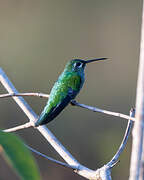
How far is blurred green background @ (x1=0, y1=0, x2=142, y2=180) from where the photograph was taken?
5.42 meters

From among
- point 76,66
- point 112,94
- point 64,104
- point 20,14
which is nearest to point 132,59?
point 112,94

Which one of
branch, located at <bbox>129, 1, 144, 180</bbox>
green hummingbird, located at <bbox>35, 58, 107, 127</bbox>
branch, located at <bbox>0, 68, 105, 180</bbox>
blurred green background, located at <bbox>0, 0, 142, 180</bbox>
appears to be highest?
branch, located at <bbox>129, 1, 144, 180</bbox>

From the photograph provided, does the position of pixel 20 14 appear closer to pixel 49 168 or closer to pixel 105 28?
pixel 105 28

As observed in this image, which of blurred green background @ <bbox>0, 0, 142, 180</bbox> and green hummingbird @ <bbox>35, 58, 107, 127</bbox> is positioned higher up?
green hummingbird @ <bbox>35, 58, 107, 127</bbox>

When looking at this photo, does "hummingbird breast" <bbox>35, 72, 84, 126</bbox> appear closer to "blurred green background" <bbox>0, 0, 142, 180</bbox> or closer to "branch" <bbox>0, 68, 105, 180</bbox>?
"branch" <bbox>0, 68, 105, 180</bbox>

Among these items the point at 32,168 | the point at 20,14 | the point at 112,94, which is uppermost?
the point at 32,168

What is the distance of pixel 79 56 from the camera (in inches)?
227

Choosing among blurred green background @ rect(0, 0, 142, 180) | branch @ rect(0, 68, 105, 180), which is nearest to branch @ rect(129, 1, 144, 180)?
branch @ rect(0, 68, 105, 180)

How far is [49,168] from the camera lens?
16.8 feet

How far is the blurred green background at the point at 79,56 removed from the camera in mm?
5418

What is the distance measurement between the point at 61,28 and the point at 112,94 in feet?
4.15

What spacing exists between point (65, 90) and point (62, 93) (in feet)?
0.20

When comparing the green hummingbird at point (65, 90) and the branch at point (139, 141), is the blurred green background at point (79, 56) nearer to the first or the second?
the green hummingbird at point (65, 90)

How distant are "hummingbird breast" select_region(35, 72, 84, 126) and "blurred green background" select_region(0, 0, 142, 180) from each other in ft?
9.33
